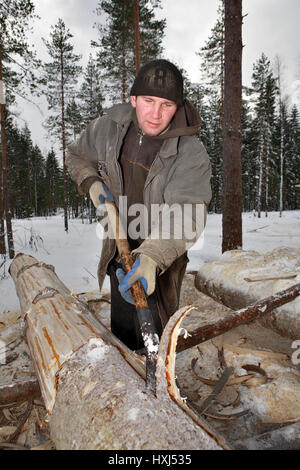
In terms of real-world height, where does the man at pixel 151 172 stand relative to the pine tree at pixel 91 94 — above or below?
below

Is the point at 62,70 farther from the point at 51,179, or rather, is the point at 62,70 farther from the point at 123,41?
the point at 51,179

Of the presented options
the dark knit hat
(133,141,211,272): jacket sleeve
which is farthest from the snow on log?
the dark knit hat

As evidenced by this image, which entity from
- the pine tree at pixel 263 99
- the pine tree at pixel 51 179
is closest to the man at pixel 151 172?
the pine tree at pixel 263 99

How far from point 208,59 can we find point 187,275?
19.3 meters

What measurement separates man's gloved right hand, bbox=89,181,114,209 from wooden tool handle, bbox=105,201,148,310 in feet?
0.34

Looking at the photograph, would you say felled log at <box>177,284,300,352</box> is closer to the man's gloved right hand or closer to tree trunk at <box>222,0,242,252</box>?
the man's gloved right hand

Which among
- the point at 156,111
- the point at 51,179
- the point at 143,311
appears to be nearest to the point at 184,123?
the point at 156,111

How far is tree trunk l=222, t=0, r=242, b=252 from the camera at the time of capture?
477 cm

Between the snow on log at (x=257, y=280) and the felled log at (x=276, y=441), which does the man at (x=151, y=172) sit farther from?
the snow on log at (x=257, y=280)

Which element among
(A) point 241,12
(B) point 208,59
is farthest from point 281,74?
(A) point 241,12

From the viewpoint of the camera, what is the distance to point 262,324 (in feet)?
10.3

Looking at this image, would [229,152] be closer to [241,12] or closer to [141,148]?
[241,12]

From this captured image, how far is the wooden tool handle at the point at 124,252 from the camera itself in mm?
1775

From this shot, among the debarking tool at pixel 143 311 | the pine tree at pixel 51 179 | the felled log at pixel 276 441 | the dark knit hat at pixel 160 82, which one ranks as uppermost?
the pine tree at pixel 51 179
